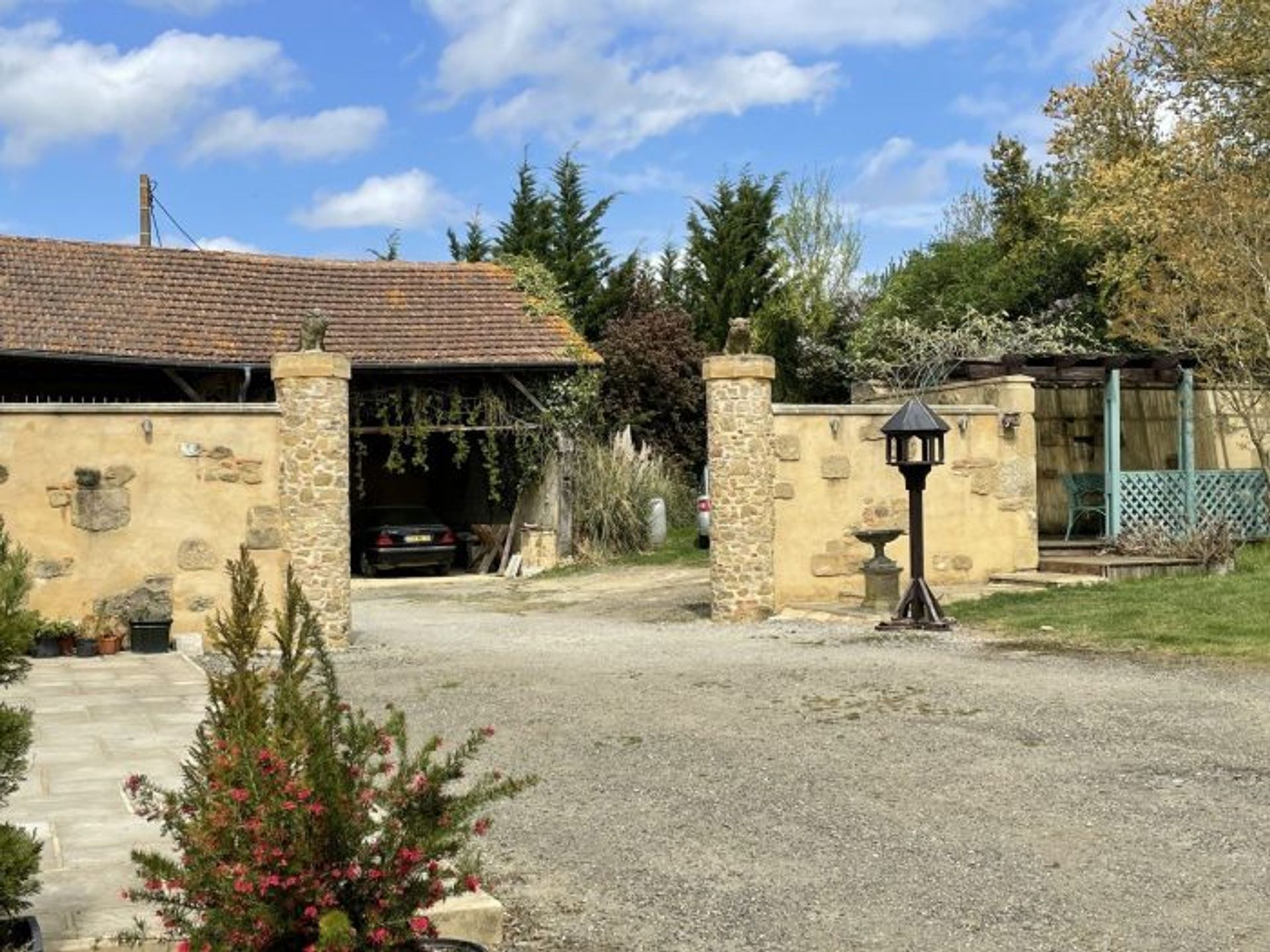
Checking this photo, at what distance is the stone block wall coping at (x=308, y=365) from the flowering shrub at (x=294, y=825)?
8856mm

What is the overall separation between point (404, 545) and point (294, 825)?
721 inches

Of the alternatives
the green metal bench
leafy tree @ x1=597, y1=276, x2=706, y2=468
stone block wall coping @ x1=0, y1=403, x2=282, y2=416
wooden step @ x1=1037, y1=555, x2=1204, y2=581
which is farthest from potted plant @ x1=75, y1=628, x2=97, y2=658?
leafy tree @ x1=597, y1=276, x2=706, y2=468

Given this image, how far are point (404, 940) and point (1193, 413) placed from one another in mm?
16553

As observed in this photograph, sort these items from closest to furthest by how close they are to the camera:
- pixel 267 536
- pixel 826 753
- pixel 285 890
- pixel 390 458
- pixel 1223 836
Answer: pixel 285 890
pixel 1223 836
pixel 826 753
pixel 267 536
pixel 390 458

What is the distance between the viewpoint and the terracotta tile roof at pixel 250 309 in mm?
19062

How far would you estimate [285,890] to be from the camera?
2980 millimetres

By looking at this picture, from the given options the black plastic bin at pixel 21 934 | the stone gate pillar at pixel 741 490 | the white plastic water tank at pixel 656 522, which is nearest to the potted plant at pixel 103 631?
the stone gate pillar at pixel 741 490

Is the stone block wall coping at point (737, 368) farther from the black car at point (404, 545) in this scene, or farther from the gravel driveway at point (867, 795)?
the black car at point (404, 545)

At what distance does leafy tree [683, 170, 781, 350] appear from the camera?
31375 millimetres

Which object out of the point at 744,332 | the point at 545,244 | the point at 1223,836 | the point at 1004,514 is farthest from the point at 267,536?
the point at 545,244

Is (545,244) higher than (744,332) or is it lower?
higher

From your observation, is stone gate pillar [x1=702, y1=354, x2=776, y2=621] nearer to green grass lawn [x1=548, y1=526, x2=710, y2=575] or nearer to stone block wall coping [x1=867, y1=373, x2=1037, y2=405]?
stone block wall coping [x1=867, y1=373, x2=1037, y2=405]

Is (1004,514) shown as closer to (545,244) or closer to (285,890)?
(285,890)

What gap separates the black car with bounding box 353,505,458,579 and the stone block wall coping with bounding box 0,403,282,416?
354 inches
